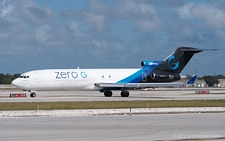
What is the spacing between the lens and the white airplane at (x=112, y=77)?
53.4 meters

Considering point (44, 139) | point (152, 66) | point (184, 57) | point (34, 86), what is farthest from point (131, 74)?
point (44, 139)

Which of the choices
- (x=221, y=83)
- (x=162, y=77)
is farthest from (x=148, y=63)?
(x=221, y=83)

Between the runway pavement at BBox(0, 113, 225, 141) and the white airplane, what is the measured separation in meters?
30.4

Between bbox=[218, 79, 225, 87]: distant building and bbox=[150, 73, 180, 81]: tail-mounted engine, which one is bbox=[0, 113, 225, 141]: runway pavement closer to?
bbox=[150, 73, 180, 81]: tail-mounted engine

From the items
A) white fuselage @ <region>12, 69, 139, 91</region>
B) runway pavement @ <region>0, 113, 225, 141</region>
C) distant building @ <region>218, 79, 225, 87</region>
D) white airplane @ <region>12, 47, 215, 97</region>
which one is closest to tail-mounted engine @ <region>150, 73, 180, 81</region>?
white airplane @ <region>12, 47, 215, 97</region>

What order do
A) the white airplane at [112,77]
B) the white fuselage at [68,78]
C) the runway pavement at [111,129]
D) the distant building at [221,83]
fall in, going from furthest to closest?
1. the distant building at [221,83]
2. the white airplane at [112,77]
3. the white fuselage at [68,78]
4. the runway pavement at [111,129]

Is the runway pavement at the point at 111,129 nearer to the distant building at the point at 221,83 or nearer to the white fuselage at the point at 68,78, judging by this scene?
the white fuselage at the point at 68,78

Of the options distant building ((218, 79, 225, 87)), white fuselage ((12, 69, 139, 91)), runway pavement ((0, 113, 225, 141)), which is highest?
distant building ((218, 79, 225, 87))

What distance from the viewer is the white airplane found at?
5341cm

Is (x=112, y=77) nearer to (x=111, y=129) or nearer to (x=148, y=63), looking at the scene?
(x=148, y=63)

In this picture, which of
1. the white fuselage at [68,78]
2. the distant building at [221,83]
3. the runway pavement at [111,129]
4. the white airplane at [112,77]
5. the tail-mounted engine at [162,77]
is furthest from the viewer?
the distant building at [221,83]

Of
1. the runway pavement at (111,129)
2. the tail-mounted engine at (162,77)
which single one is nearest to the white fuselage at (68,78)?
the tail-mounted engine at (162,77)

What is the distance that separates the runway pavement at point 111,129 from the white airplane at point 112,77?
30.4m

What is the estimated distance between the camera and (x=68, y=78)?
179 feet
